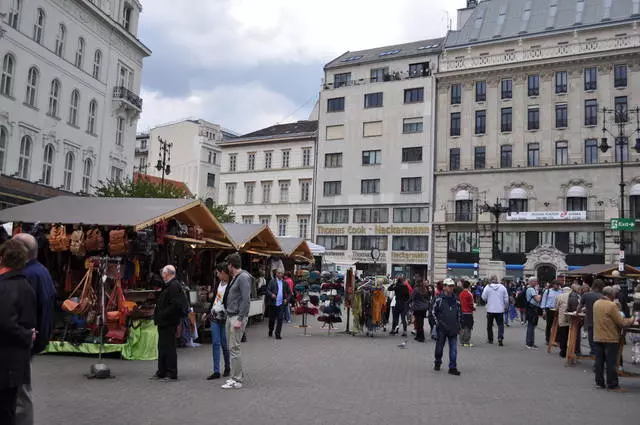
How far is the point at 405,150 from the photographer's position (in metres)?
56.0

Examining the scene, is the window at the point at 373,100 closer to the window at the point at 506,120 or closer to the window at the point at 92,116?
the window at the point at 506,120

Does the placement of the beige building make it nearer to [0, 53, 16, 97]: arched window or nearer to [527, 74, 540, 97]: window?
[527, 74, 540, 97]: window

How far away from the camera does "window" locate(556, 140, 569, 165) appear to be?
50.0 m

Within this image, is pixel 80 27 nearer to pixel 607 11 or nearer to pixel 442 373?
pixel 442 373

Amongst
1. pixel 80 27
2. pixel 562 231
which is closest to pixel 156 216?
pixel 80 27

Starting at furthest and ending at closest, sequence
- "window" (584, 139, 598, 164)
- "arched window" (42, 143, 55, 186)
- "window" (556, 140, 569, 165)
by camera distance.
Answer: "window" (556, 140, 569, 165) → "window" (584, 139, 598, 164) → "arched window" (42, 143, 55, 186)

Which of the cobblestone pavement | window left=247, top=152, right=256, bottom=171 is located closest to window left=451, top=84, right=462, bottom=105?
window left=247, top=152, right=256, bottom=171

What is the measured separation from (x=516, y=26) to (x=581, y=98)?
9.88 meters

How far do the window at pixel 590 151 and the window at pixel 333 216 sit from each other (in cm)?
2169

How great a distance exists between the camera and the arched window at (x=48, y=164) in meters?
31.8

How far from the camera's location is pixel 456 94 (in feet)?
179

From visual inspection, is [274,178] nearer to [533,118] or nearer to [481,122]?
[481,122]

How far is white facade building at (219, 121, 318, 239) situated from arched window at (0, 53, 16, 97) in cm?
3356

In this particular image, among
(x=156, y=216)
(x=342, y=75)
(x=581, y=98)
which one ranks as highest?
(x=342, y=75)
